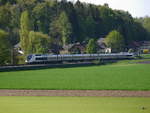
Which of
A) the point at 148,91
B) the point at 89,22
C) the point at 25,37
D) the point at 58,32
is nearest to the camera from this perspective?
the point at 148,91

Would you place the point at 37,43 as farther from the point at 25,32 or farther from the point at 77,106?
the point at 77,106

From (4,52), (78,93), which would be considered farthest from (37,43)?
(78,93)

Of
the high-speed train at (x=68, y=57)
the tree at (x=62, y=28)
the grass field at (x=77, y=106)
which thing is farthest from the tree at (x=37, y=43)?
the grass field at (x=77, y=106)

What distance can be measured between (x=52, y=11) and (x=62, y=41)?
37.6 feet

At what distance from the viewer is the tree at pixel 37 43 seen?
86688 mm

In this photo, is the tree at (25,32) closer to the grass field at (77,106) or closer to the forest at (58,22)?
the forest at (58,22)

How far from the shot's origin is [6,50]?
66500mm

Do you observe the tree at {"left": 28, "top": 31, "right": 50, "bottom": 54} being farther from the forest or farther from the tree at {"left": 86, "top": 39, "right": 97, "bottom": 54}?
the tree at {"left": 86, "top": 39, "right": 97, "bottom": 54}

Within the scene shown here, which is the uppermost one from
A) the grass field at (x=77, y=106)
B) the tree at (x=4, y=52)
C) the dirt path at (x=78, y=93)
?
the tree at (x=4, y=52)

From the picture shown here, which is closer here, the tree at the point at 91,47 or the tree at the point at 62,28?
the tree at the point at 91,47

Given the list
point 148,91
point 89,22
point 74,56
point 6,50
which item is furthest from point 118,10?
point 148,91

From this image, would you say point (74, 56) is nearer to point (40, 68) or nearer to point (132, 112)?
point (40, 68)

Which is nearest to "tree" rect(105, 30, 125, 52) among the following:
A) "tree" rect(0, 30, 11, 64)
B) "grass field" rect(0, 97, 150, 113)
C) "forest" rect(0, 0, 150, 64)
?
"forest" rect(0, 0, 150, 64)

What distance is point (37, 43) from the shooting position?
3551 inches
